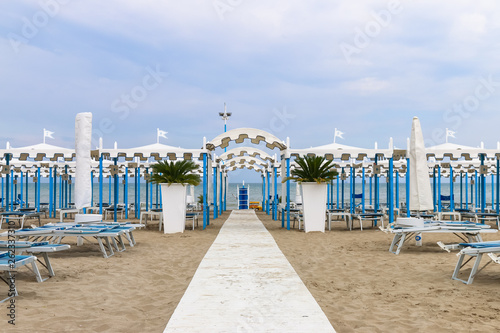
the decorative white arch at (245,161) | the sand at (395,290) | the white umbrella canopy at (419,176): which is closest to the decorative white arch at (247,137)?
the white umbrella canopy at (419,176)

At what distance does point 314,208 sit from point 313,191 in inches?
19.8

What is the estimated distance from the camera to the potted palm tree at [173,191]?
13188 millimetres

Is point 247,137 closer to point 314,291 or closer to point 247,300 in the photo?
point 314,291

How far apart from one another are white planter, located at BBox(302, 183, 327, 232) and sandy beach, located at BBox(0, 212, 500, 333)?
3.88 m

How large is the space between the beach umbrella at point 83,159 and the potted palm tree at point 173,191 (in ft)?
10.9

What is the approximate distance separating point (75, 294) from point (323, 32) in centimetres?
719

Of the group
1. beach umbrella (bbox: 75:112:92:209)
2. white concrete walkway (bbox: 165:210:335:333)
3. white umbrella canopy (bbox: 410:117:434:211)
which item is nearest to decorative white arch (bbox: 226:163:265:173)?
white umbrella canopy (bbox: 410:117:434:211)

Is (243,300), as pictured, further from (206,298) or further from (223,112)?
(223,112)

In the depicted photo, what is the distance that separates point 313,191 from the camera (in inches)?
531

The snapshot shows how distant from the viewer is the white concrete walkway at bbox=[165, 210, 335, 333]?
399 centimetres

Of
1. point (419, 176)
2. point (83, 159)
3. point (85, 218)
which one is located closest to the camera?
point (85, 218)

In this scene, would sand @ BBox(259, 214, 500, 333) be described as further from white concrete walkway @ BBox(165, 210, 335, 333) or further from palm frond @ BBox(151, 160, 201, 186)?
palm frond @ BBox(151, 160, 201, 186)

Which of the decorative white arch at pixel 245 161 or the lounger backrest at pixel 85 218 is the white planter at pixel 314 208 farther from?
the decorative white arch at pixel 245 161

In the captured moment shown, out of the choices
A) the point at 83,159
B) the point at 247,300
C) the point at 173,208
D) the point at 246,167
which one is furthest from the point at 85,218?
the point at 246,167
